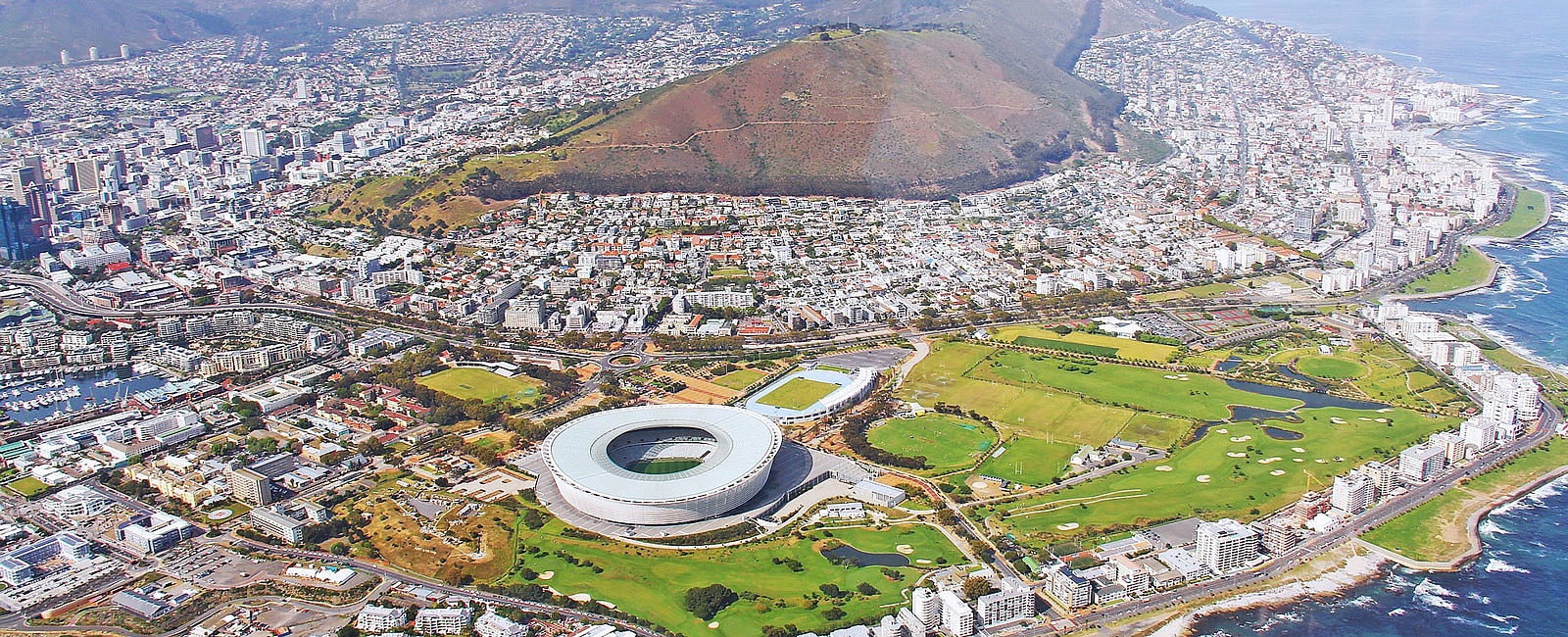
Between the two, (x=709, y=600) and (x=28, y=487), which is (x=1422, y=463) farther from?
(x=28, y=487)

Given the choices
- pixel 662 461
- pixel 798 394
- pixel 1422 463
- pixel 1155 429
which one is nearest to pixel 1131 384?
pixel 1155 429

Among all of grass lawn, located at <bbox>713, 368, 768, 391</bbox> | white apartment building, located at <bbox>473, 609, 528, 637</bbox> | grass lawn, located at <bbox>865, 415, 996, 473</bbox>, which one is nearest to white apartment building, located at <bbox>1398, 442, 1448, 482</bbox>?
grass lawn, located at <bbox>865, 415, 996, 473</bbox>

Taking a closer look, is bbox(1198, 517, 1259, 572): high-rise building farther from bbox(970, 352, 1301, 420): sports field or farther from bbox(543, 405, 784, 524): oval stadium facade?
bbox(543, 405, 784, 524): oval stadium facade

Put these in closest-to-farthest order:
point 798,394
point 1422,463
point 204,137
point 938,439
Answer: point 1422,463 < point 938,439 < point 798,394 < point 204,137

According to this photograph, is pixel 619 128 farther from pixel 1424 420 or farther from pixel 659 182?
pixel 1424 420

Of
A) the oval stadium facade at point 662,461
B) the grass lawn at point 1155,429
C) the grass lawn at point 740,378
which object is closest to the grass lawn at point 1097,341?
the grass lawn at point 1155,429
